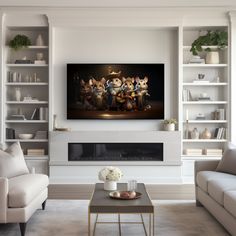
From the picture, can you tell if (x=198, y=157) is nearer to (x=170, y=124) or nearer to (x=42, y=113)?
(x=170, y=124)

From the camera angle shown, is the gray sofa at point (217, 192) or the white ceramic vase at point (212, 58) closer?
the gray sofa at point (217, 192)

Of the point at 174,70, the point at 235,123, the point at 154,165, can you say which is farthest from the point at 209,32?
the point at 154,165

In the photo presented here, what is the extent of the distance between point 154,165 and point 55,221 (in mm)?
3229

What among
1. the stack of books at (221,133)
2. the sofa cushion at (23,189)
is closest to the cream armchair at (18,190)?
the sofa cushion at (23,189)

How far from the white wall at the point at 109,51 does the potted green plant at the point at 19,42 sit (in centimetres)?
52

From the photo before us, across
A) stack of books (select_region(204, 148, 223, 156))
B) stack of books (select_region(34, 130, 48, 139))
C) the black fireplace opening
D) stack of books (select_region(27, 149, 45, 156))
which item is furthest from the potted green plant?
stack of books (select_region(204, 148, 223, 156))

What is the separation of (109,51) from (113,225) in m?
4.10

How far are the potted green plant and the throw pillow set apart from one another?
4.06 m

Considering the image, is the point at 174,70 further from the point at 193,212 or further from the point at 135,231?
the point at 135,231

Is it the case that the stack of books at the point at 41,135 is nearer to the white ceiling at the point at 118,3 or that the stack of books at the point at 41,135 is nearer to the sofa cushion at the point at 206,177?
the white ceiling at the point at 118,3

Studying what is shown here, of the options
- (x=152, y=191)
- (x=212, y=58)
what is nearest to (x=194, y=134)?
(x=212, y=58)

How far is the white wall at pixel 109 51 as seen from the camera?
8.09 m

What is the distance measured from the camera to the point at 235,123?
25.7ft

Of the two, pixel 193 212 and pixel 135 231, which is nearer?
pixel 135 231
